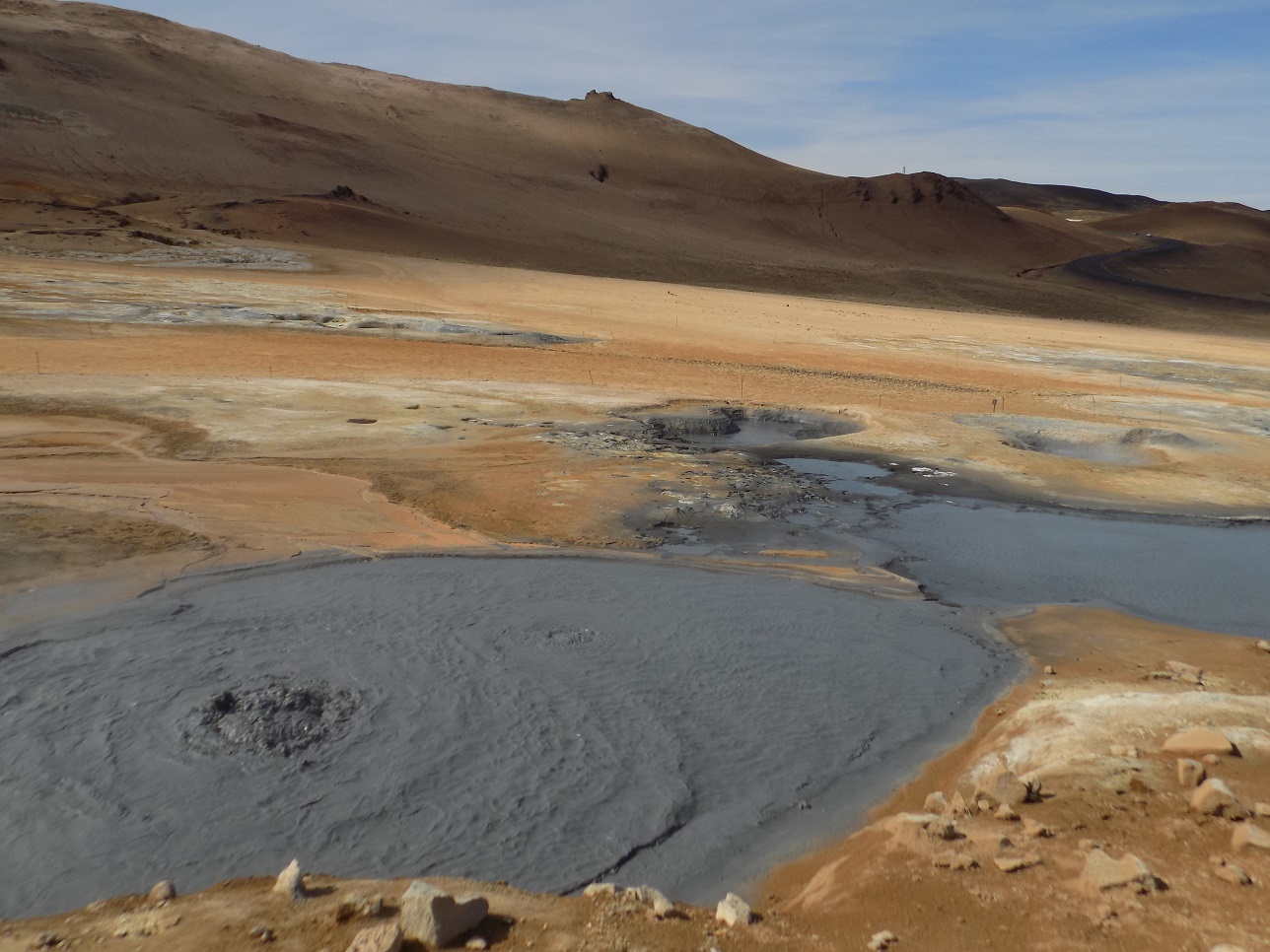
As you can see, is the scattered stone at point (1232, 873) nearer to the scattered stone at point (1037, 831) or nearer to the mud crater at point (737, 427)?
the scattered stone at point (1037, 831)

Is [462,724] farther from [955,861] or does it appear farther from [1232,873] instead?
[1232,873]

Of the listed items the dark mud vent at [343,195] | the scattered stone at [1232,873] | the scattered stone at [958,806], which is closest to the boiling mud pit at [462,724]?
the scattered stone at [958,806]

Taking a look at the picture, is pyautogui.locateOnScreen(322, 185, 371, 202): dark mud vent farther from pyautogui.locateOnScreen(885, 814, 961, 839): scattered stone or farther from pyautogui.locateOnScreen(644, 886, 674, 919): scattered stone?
pyautogui.locateOnScreen(644, 886, 674, 919): scattered stone

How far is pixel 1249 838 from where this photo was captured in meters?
3.47

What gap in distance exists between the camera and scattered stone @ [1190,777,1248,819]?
3.71m

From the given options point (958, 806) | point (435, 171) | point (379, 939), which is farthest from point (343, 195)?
point (379, 939)

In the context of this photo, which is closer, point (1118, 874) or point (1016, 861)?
point (1118, 874)

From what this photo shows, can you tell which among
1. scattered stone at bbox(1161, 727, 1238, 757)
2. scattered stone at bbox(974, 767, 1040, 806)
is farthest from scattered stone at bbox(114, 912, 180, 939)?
scattered stone at bbox(1161, 727, 1238, 757)

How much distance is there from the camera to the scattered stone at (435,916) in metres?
2.89

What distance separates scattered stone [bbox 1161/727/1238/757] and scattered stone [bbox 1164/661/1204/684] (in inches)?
48.1

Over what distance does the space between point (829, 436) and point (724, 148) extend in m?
66.7

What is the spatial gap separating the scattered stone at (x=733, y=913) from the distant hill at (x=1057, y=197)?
118218 mm

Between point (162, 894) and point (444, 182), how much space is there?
2052 inches

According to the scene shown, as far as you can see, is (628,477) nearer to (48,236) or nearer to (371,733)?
(371,733)
